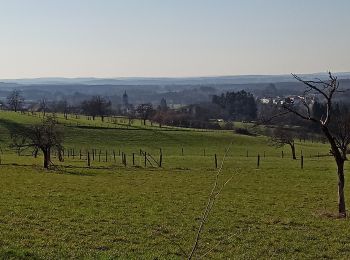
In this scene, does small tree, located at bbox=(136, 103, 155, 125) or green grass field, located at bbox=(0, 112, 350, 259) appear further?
small tree, located at bbox=(136, 103, 155, 125)

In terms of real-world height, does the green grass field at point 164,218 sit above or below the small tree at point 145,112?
above

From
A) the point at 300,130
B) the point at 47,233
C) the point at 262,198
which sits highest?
the point at 47,233

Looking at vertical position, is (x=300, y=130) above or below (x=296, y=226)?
below

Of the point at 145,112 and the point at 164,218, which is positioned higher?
the point at 164,218

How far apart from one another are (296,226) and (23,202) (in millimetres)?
12670

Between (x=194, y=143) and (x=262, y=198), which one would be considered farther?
(x=194, y=143)

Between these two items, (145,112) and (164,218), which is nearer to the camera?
(164,218)

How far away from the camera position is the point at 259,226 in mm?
18562

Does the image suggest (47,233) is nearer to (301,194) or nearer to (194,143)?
(301,194)

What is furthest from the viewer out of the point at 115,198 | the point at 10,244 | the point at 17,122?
the point at 17,122

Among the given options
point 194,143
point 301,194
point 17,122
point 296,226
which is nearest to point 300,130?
point 194,143

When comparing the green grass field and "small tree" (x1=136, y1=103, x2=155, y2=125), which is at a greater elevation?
the green grass field

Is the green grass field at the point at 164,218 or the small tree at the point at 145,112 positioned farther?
the small tree at the point at 145,112

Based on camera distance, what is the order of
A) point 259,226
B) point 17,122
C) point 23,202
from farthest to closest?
point 17,122 < point 23,202 < point 259,226
